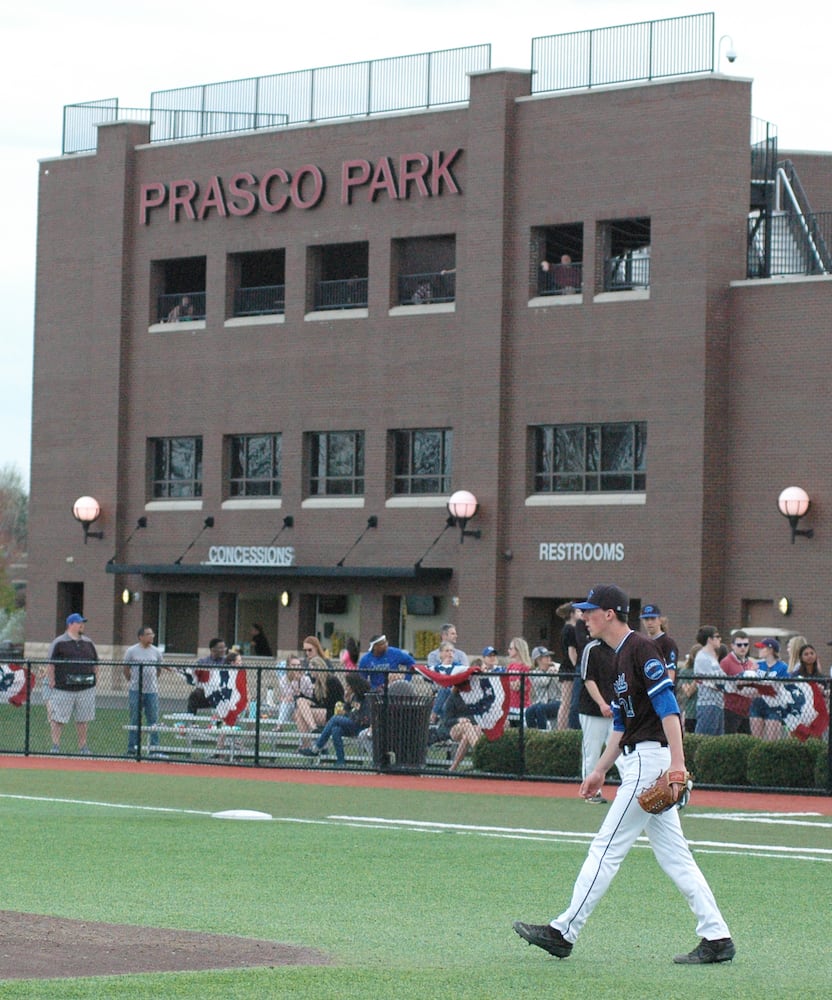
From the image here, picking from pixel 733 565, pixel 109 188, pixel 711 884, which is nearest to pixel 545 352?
pixel 733 565

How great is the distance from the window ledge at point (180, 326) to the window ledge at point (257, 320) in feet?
2.93

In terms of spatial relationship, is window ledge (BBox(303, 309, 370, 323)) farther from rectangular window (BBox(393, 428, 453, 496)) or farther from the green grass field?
the green grass field

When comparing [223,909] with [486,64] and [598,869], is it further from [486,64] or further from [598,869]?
[486,64]

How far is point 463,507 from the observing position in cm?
4347

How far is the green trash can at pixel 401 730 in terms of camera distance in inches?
930

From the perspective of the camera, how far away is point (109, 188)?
50.1m

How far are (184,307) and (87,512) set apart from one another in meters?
5.94

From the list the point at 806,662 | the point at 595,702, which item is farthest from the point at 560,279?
the point at 595,702

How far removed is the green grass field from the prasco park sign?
26304mm

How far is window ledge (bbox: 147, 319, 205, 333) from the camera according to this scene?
48719 mm

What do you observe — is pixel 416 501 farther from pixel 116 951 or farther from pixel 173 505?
pixel 116 951

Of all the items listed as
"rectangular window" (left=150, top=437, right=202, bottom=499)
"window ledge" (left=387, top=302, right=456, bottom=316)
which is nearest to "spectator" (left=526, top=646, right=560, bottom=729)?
"window ledge" (left=387, top=302, right=456, bottom=316)

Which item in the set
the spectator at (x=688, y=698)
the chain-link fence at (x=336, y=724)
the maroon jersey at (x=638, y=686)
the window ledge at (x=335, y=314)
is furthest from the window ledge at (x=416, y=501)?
the maroon jersey at (x=638, y=686)

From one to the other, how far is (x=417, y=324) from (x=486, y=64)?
6.22m
